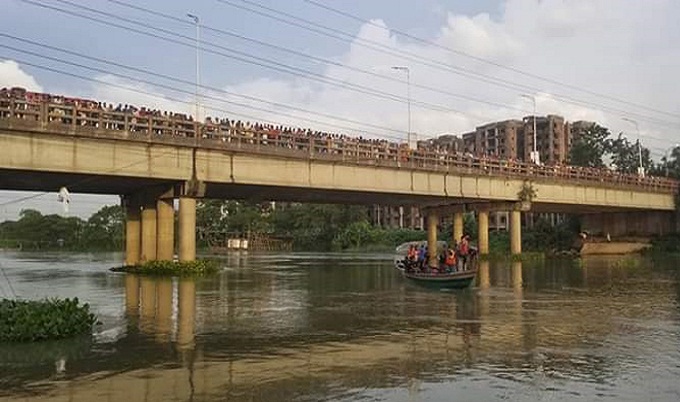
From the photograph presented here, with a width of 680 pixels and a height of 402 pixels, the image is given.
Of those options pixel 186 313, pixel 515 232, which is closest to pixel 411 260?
pixel 186 313

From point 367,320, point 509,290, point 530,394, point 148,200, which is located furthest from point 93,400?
point 148,200

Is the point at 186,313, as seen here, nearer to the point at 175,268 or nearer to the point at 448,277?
the point at 448,277

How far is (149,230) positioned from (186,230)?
462cm

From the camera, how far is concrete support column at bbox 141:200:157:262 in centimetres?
4100

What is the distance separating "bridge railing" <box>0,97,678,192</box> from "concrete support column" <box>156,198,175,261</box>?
4.98 metres

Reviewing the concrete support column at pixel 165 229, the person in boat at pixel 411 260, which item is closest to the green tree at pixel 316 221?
the concrete support column at pixel 165 229

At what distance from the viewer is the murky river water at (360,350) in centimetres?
1041

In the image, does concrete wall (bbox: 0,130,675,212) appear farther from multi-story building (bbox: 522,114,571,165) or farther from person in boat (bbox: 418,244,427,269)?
multi-story building (bbox: 522,114,571,165)

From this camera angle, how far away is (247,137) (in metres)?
38.6

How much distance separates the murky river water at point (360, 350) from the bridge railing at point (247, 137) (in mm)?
9931

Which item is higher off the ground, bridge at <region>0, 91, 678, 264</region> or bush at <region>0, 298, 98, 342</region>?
bridge at <region>0, 91, 678, 264</region>

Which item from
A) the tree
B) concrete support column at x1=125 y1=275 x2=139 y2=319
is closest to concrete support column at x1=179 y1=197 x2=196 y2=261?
concrete support column at x1=125 y1=275 x2=139 y2=319

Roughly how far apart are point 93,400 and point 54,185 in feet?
110

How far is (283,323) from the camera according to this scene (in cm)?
Result: 1812
